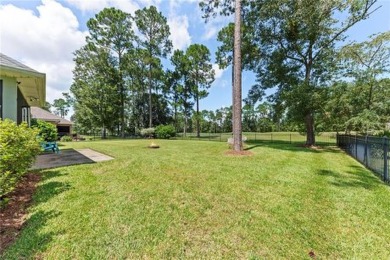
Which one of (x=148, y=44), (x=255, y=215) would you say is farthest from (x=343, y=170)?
(x=148, y=44)

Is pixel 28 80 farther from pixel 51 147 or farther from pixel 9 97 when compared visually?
pixel 51 147

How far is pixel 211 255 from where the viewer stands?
259 cm

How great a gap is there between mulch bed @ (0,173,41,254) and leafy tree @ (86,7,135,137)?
87.7ft

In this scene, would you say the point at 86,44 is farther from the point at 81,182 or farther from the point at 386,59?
the point at 386,59

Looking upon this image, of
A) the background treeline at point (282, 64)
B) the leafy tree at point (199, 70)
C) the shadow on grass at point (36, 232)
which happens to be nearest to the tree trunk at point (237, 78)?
the background treeline at point (282, 64)

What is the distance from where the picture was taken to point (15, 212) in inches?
136

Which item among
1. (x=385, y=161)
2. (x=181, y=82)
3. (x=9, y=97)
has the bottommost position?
(x=385, y=161)

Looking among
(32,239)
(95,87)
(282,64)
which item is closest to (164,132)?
(95,87)

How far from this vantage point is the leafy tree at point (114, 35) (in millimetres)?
26109

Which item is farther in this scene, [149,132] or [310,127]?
[149,132]

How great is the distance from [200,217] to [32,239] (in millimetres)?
2432

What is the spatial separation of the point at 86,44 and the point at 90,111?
9.06 metres

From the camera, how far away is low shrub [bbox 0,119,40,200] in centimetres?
344

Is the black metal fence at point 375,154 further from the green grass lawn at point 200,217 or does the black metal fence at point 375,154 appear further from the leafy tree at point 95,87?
the leafy tree at point 95,87
